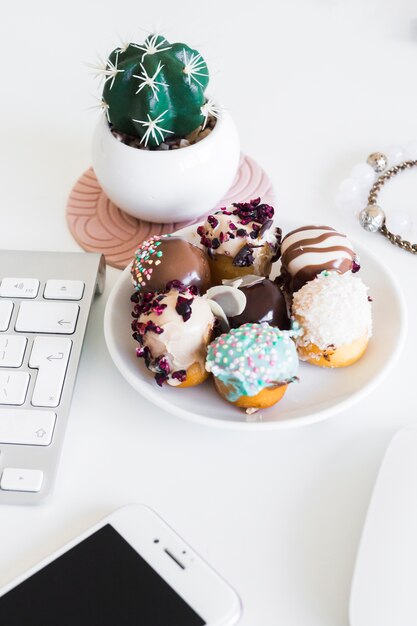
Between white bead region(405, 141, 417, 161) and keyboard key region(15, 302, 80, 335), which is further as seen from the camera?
white bead region(405, 141, 417, 161)

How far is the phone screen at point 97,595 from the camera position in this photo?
0.37 m

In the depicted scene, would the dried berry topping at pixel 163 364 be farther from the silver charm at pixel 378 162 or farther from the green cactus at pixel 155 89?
the silver charm at pixel 378 162

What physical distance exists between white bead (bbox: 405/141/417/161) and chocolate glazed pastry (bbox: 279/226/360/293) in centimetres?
23

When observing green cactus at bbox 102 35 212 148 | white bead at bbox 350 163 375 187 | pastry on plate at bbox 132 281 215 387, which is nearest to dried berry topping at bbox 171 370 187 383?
pastry on plate at bbox 132 281 215 387

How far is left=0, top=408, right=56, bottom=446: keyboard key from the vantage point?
469 mm

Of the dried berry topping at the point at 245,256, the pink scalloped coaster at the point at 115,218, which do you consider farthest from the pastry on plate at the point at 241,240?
the pink scalloped coaster at the point at 115,218

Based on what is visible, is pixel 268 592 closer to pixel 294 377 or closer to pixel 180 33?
pixel 294 377

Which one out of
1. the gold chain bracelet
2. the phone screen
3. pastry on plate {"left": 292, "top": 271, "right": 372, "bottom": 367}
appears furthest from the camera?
the gold chain bracelet

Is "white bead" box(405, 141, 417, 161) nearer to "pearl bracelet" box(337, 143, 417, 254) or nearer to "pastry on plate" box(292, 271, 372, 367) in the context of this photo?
"pearl bracelet" box(337, 143, 417, 254)

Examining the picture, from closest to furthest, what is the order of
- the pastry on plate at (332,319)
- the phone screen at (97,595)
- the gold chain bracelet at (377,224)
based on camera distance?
the phone screen at (97,595) → the pastry on plate at (332,319) → the gold chain bracelet at (377,224)

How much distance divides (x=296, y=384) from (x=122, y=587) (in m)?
0.20

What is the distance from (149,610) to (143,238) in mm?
360

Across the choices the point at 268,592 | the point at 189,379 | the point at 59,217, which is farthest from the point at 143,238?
the point at 268,592

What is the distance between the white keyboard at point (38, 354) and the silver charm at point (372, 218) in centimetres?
26
